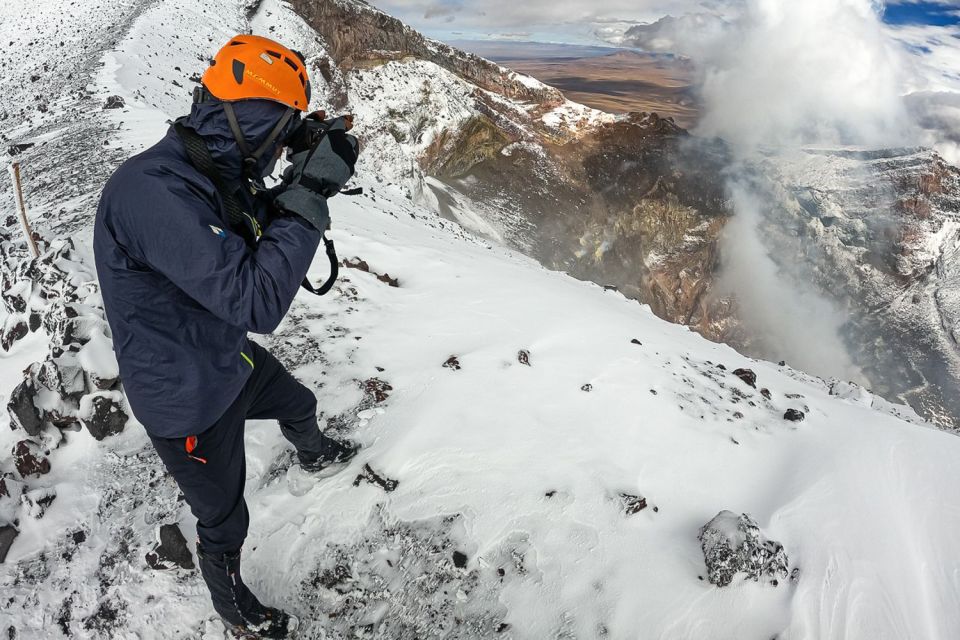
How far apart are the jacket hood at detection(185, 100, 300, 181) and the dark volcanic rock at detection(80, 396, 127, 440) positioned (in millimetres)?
3164

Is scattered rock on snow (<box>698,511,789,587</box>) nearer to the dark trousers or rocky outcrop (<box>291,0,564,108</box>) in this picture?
the dark trousers

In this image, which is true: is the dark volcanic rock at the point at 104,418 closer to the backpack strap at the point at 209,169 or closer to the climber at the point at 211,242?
the climber at the point at 211,242

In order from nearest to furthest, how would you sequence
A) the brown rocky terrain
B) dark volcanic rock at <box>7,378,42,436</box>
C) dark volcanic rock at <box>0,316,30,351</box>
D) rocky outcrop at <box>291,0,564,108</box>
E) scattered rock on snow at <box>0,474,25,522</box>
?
scattered rock on snow at <box>0,474,25,522</box> → dark volcanic rock at <box>7,378,42,436</box> → dark volcanic rock at <box>0,316,30,351</box> → rocky outcrop at <box>291,0,564,108</box> → the brown rocky terrain

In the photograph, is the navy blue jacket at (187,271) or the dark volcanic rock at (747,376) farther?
the dark volcanic rock at (747,376)

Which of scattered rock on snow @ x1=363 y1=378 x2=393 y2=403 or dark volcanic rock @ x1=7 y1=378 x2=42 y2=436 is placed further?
scattered rock on snow @ x1=363 y1=378 x2=393 y2=403

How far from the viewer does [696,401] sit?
5.32 m

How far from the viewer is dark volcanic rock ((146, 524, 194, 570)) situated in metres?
3.32

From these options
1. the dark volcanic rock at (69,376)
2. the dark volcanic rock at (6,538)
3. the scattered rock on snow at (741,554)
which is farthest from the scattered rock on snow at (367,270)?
the scattered rock on snow at (741,554)

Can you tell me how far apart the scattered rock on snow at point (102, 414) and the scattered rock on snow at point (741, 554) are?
482 centimetres

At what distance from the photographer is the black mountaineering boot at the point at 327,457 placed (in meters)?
3.85

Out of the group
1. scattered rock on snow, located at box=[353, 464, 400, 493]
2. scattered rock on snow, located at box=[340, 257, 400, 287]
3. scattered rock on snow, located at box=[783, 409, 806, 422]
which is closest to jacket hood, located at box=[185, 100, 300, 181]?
scattered rock on snow, located at box=[353, 464, 400, 493]

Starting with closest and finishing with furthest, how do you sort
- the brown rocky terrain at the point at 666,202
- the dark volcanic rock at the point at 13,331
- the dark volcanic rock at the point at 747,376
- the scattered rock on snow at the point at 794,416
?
the dark volcanic rock at the point at 13,331 < the scattered rock on snow at the point at 794,416 < the dark volcanic rock at the point at 747,376 < the brown rocky terrain at the point at 666,202

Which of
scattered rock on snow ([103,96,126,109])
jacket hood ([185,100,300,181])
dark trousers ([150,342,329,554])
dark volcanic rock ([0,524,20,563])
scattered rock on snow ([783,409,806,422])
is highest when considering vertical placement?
jacket hood ([185,100,300,181])

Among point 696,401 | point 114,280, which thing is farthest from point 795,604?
point 114,280
